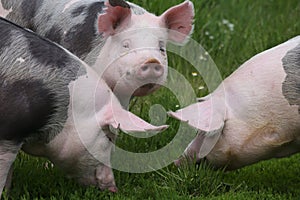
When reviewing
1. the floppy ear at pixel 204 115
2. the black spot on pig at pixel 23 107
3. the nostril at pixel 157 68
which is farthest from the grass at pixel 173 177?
the nostril at pixel 157 68

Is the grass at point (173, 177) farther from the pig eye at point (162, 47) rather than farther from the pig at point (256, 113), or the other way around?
the pig eye at point (162, 47)

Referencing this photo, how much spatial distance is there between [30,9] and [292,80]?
1.63m

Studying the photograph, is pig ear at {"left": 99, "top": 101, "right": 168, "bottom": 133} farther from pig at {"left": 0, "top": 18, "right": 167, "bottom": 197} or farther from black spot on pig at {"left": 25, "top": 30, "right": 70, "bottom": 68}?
black spot on pig at {"left": 25, "top": 30, "right": 70, "bottom": 68}

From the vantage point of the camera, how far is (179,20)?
4.50 metres

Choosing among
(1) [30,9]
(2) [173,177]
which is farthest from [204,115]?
(1) [30,9]

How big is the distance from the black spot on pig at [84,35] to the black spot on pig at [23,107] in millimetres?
707

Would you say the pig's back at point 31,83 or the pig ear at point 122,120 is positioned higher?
the pig's back at point 31,83

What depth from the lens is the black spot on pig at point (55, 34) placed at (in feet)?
15.1


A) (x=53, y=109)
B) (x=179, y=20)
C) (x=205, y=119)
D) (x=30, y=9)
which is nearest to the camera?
(x=53, y=109)

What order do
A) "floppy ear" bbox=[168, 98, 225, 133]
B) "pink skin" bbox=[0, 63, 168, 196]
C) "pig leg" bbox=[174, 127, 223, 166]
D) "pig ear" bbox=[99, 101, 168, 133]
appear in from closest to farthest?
"pig ear" bbox=[99, 101, 168, 133] < "pink skin" bbox=[0, 63, 168, 196] < "floppy ear" bbox=[168, 98, 225, 133] < "pig leg" bbox=[174, 127, 223, 166]

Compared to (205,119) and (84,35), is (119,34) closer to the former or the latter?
(84,35)

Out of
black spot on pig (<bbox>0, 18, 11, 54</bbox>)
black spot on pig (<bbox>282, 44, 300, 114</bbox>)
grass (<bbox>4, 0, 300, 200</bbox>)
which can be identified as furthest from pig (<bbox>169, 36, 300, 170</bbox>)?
black spot on pig (<bbox>0, 18, 11, 54</bbox>)

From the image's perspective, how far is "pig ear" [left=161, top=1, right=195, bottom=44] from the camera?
4.45 m

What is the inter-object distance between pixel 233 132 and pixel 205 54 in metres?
2.21
